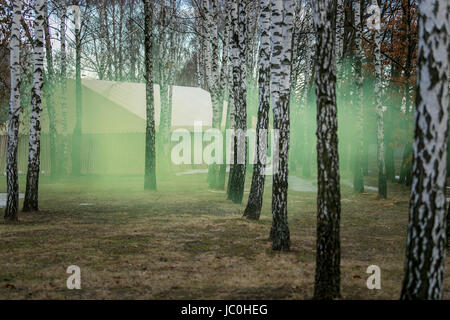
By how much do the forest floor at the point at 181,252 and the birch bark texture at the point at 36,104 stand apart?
28.0 inches

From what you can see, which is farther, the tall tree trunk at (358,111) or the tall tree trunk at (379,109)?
the tall tree trunk at (358,111)

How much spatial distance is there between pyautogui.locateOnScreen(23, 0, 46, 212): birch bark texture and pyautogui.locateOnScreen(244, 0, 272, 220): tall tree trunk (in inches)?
235

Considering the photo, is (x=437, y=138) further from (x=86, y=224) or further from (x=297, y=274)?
(x=86, y=224)

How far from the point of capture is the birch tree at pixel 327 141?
5.34 metres

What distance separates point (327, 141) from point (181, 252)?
4105mm

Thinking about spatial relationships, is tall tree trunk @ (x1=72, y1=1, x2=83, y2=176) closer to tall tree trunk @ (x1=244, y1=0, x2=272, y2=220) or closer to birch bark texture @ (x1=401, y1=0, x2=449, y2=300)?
tall tree trunk @ (x1=244, y1=0, x2=272, y2=220)

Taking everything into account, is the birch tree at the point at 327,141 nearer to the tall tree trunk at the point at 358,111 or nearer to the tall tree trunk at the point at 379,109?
the tall tree trunk at the point at 379,109

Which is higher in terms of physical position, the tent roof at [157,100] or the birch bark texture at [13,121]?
the tent roof at [157,100]

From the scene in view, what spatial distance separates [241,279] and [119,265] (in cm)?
210

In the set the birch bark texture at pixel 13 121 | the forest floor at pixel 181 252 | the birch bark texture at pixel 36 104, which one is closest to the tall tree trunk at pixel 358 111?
the forest floor at pixel 181 252

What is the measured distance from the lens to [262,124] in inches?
449

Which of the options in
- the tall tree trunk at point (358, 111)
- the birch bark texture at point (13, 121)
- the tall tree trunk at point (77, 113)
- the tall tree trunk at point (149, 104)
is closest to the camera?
the birch bark texture at point (13, 121)

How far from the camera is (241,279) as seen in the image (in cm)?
655
